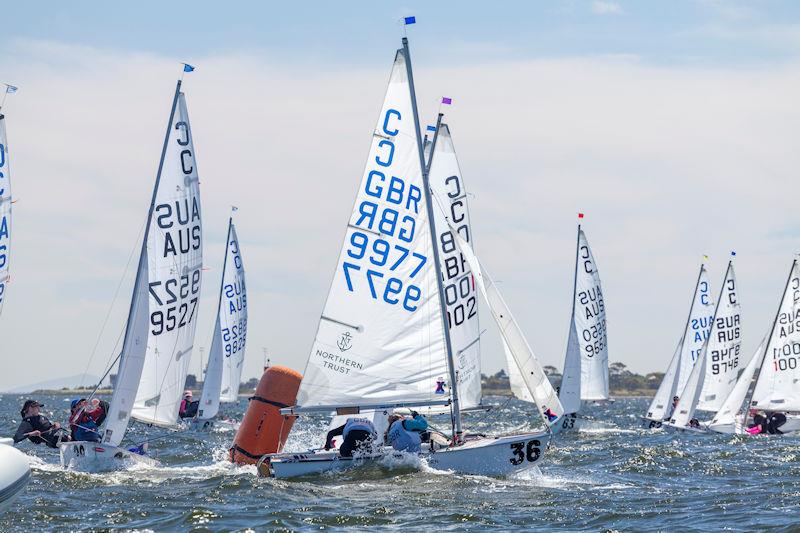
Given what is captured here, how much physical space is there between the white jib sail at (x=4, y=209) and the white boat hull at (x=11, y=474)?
1056cm

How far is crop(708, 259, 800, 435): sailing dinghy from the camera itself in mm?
35438

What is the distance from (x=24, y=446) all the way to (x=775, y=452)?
664 inches

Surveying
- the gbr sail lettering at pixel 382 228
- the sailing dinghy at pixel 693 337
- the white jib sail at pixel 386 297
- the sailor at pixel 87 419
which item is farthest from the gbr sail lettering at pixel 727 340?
the sailor at pixel 87 419

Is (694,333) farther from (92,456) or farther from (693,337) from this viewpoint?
(92,456)

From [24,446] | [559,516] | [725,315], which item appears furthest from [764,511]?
[725,315]

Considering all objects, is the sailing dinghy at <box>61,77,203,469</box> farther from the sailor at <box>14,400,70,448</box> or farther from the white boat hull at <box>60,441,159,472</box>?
the sailor at <box>14,400,70,448</box>

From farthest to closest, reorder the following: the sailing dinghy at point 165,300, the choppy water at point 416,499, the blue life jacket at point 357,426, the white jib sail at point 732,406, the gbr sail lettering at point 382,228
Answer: the white jib sail at point 732,406 < the sailing dinghy at point 165,300 < the gbr sail lettering at point 382,228 < the blue life jacket at point 357,426 < the choppy water at point 416,499

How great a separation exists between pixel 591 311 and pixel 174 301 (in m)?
19.6

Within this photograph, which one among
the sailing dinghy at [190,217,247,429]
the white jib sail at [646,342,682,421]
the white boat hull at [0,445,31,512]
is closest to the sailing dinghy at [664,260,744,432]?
the white jib sail at [646,342,682,421]

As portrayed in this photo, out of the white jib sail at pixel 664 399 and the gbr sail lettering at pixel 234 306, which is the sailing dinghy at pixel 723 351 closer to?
the white jib sail at pixel 664 399

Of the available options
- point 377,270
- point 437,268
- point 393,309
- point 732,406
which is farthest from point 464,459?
point 732,406

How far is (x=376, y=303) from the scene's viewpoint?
18.3 m

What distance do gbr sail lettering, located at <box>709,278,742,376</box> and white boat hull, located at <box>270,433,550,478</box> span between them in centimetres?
2264

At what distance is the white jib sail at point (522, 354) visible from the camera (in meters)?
18.1
